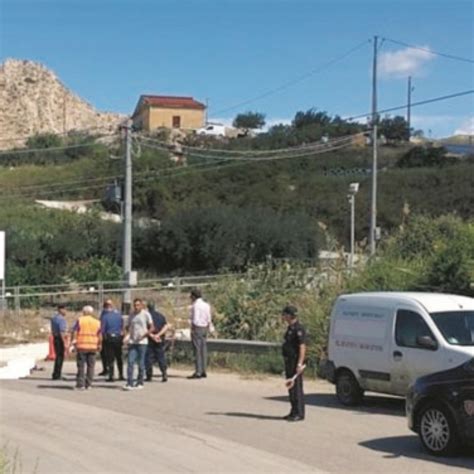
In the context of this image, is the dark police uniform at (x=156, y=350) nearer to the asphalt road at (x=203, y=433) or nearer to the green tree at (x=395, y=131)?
the asphalt road at (x=203, y=433)

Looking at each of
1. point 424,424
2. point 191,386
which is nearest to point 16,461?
point 424,424

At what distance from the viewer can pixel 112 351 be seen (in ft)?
68.2

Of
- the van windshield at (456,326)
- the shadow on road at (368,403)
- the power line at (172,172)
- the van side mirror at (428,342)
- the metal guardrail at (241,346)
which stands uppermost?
the power line at (172,172)

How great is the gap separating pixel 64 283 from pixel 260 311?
25.6 meters

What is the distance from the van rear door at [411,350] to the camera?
47.2 feet

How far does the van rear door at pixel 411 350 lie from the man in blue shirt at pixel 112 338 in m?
7.35

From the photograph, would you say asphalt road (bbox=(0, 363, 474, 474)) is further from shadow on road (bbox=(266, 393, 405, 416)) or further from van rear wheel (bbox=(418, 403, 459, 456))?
van rear wheel (bbox=(418, 403, 459, 456))

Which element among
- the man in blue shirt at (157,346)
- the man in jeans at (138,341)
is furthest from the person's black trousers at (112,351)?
the man in jeans at (138,341)

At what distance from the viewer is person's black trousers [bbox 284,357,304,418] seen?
1375cm

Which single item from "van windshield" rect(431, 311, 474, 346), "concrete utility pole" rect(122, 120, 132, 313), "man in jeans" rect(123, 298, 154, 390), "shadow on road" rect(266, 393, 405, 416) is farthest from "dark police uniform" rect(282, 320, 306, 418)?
"concrete utility pole" rect(122, 120, 132, 313)

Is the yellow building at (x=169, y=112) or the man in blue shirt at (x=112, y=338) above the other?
the yellow building at (x=169, y=112)

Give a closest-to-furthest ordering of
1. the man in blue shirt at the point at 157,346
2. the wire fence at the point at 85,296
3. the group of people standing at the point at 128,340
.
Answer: the group of people standing at the point at 128,340, the man in blue shirt at the point at 157,346, the wire fence at the point at 85,296

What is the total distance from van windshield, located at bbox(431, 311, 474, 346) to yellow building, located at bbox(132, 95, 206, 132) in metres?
139

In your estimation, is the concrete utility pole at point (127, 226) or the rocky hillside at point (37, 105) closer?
the concrete utility pole at point (127, 226)
